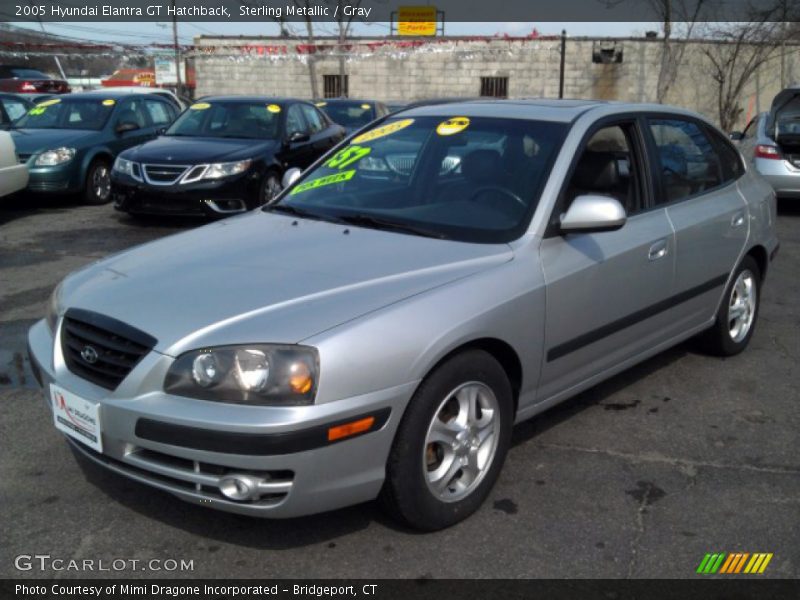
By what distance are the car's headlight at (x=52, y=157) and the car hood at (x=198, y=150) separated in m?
1.43

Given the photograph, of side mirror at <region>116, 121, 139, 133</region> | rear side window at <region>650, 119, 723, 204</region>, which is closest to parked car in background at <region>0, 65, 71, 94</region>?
side mirror at <region>116, 121, 139, 133</region>

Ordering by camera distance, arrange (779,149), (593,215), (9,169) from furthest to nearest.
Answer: (779,149)
(9,169)
(593,215)

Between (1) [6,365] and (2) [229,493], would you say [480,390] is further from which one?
(1) [6,365]

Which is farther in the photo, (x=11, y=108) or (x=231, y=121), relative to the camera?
(x=11, y=108)

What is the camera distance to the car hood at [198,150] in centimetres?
938

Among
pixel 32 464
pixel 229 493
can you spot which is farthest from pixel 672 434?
pixel 32 464

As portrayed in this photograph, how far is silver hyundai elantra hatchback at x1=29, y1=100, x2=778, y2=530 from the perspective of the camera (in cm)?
277

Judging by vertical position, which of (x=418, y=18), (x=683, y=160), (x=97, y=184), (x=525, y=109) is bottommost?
(x=97, y=184)

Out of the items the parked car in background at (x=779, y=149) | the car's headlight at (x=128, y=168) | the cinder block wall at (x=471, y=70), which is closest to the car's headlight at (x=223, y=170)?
the car's headlight at (x=128, y=168)

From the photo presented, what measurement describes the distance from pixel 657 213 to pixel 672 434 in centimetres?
111

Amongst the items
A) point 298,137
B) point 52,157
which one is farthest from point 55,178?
point 298,137

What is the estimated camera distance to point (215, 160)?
368 inches

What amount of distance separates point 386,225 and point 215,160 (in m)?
6.02

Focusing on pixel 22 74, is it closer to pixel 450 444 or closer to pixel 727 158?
pixel 727 158
